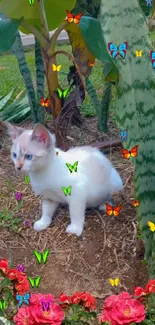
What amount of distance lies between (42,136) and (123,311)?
3.45ft

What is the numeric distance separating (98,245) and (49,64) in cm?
93

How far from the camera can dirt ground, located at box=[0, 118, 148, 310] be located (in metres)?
1.83

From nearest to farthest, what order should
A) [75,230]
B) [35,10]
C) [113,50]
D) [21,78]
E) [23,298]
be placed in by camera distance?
[23,298], [113,50], [75,230], [35,10], [21,78]

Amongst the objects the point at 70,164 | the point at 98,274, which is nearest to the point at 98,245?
the point at 98,274

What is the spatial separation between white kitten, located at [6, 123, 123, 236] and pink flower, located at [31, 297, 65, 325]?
98 cm

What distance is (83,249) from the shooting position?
1998 mm

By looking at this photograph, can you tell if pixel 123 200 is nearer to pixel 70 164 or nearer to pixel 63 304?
pixel 70 164

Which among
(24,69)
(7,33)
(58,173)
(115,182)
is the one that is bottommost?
(115,182)

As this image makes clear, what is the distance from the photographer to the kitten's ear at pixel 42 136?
193 cm

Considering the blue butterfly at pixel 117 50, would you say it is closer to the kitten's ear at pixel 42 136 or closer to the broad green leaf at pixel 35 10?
the kitten's ear at pixel 42 136

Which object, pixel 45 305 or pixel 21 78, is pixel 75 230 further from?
pixel 21 78

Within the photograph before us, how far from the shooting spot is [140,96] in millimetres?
1551

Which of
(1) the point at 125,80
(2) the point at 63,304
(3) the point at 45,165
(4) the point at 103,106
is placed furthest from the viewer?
(4) the point at 103,106

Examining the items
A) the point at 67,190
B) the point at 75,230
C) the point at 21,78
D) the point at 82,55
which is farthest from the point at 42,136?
the point at 21,78
